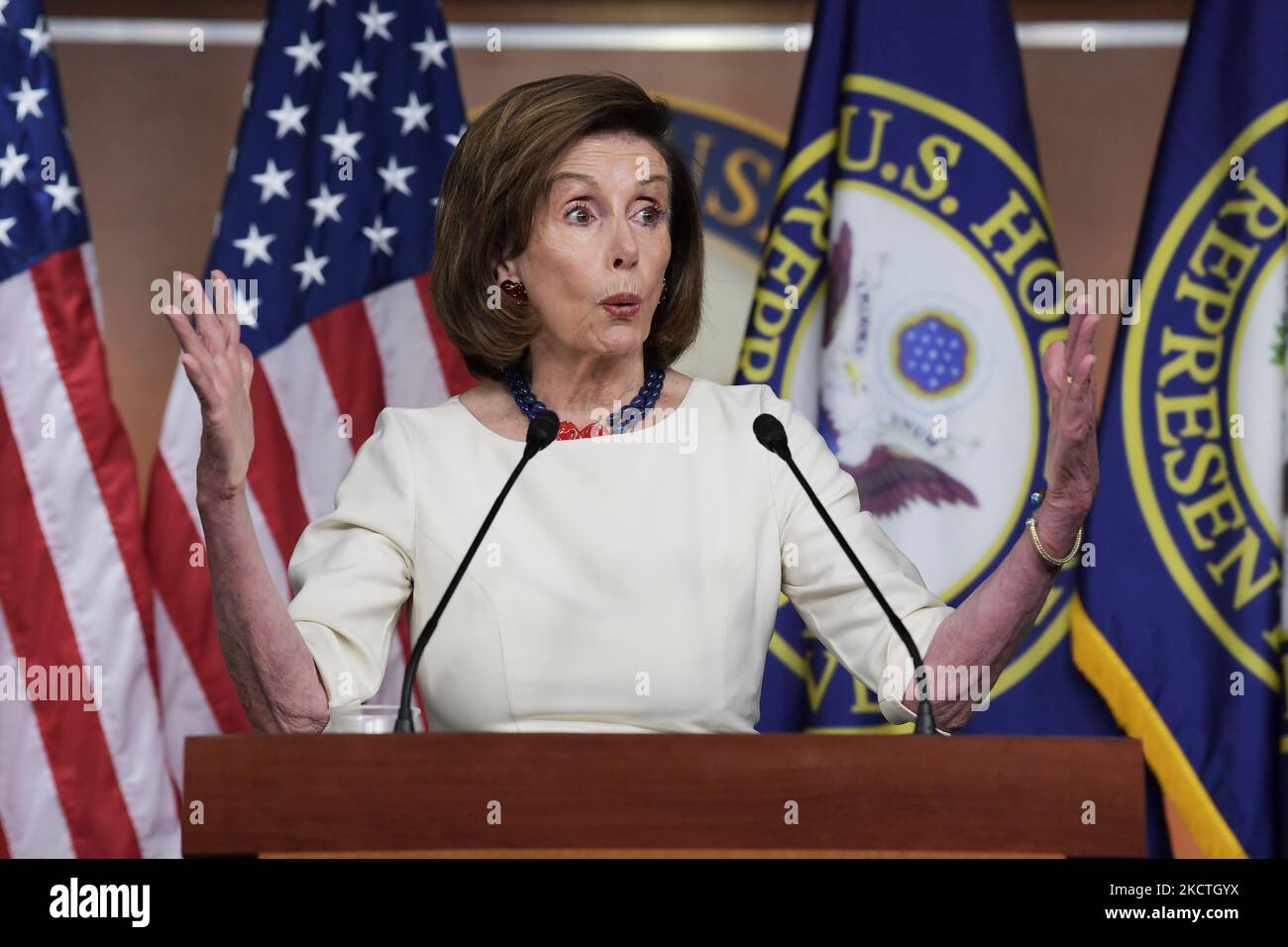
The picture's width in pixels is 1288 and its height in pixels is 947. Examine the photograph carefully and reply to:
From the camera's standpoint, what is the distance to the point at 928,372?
11.1 ft

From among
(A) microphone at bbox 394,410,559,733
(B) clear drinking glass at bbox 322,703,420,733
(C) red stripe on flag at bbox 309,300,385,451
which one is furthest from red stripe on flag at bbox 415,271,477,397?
(B) clear drinking glass at bbox 322,703,420,733

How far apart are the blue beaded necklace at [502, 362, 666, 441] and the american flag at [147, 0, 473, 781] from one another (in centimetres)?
130

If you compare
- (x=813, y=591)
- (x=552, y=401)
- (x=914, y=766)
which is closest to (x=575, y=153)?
(x=552, y=401)

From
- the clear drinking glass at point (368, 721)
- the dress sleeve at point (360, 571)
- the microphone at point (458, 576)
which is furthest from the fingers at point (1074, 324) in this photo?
the dress sleeve at point (360, 571)

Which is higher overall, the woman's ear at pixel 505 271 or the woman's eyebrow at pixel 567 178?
the woman's eyebrow at pixel 567 178

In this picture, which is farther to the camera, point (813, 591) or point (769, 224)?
point (769, 224)

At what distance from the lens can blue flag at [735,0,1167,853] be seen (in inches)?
132

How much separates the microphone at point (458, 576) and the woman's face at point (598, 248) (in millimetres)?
349

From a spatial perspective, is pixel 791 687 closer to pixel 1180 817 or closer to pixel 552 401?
pixel 1180 817

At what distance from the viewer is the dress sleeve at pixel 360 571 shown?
1928 millimetres

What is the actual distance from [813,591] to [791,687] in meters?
1.33

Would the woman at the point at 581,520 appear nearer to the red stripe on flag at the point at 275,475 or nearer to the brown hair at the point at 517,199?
the brown hair at the point at 517,199

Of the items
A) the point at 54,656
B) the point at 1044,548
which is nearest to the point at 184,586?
the point at 54,656
